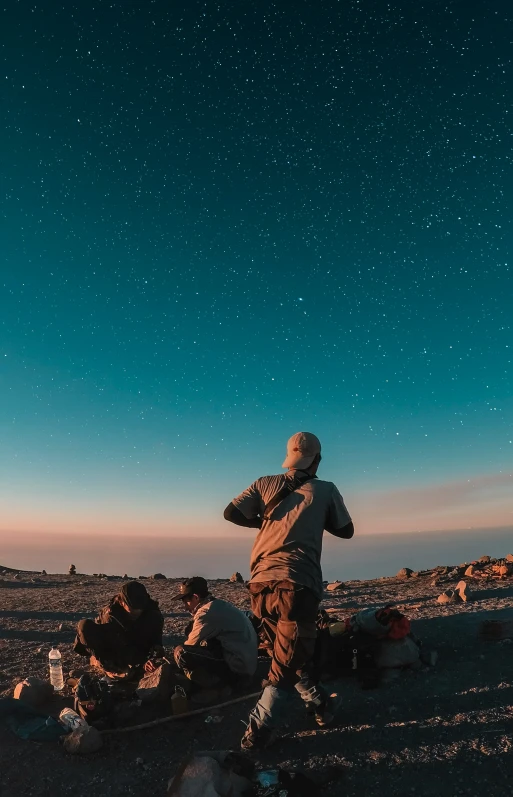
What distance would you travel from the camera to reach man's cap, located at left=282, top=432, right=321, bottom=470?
5.12 m

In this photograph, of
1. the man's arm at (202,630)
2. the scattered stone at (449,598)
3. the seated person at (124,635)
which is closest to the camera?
the man's arm at (202,630)

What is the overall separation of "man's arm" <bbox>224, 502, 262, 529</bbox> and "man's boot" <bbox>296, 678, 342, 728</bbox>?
158 centimetres

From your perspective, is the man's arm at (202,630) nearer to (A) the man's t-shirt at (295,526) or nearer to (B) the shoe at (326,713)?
(A) the man's t-shirt at (295,526)

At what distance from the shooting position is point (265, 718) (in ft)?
15.0

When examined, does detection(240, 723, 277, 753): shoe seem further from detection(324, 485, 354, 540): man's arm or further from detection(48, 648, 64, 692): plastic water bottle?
detection(48, 648, 64, 692): plastic water bottle

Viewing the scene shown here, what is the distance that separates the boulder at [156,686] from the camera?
564 cm

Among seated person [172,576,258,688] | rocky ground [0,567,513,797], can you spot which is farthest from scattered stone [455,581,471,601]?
seated person [172,576,258,688]

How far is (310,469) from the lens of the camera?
16.9ft

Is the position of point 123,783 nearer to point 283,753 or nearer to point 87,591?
point 283,753

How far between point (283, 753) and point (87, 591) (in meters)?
13.0

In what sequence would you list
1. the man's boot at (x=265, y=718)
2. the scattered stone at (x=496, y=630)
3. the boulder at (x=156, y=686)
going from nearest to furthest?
the man's boot at (x=265, y=718)
the boulder at (x=156, y=686)
the scattered stone at (x=496, y=630)

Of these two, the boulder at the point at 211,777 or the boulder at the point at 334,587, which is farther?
the boulder at the point at 334,587

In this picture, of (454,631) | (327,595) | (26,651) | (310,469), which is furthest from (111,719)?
(327,595)

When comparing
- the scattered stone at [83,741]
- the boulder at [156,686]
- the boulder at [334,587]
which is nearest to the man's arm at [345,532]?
the boulder at [156,686]
